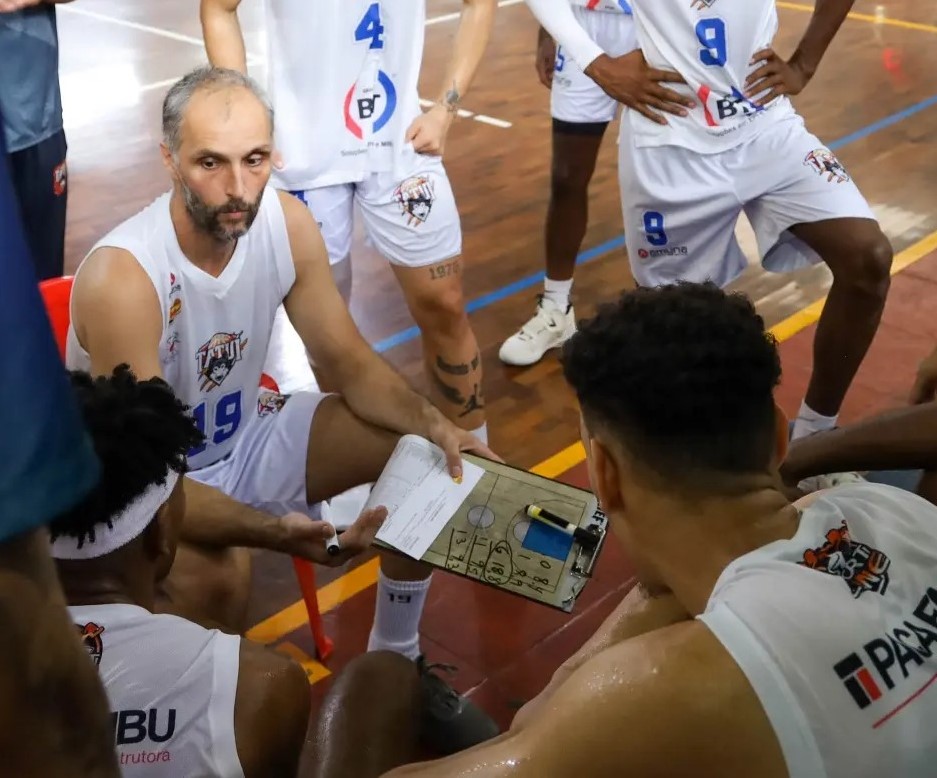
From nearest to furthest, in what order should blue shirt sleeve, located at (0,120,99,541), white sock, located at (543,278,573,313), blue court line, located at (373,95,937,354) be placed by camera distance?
blue shirt sleeve, located at (0,120,99,541), white sock, located at (543,278,573,313), blue court line, located at (373,95,937,354)

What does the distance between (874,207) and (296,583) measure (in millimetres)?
3825

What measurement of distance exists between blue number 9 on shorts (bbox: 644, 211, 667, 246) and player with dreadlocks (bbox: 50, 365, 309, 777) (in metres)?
1.97

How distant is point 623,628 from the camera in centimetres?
169

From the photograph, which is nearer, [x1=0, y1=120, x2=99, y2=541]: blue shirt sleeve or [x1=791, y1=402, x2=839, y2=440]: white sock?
[x1=0, y1=120, x2=99, y2=541]: blue shirt sleeve

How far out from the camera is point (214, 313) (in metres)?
2.58

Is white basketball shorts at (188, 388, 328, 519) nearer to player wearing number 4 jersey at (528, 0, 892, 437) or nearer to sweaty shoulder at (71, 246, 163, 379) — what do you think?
sweaty shoulder at (71, 246, 163, 379)

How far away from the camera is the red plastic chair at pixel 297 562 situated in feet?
8.26

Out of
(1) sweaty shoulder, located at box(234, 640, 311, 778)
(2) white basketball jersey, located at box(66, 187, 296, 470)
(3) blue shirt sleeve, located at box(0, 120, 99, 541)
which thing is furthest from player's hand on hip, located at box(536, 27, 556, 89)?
(3) blue shirt sleeve, located at box(0, 120, 99, 541)

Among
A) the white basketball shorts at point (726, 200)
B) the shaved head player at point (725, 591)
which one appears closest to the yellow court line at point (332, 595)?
the white basketball shorts at point (726, 200)

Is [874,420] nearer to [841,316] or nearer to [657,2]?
[841,316]

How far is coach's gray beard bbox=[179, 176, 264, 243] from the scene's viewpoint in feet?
8.21

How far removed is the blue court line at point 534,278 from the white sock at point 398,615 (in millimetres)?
1774

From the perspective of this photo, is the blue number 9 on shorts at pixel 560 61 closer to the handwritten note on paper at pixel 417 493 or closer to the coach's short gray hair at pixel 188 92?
the coach's short gray hair at pixel 188 92

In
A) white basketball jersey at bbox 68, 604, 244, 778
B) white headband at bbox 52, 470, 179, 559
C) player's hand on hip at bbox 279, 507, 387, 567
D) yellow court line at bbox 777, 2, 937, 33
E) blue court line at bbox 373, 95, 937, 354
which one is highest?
white headband at bbox 52, 470, 179, 559
